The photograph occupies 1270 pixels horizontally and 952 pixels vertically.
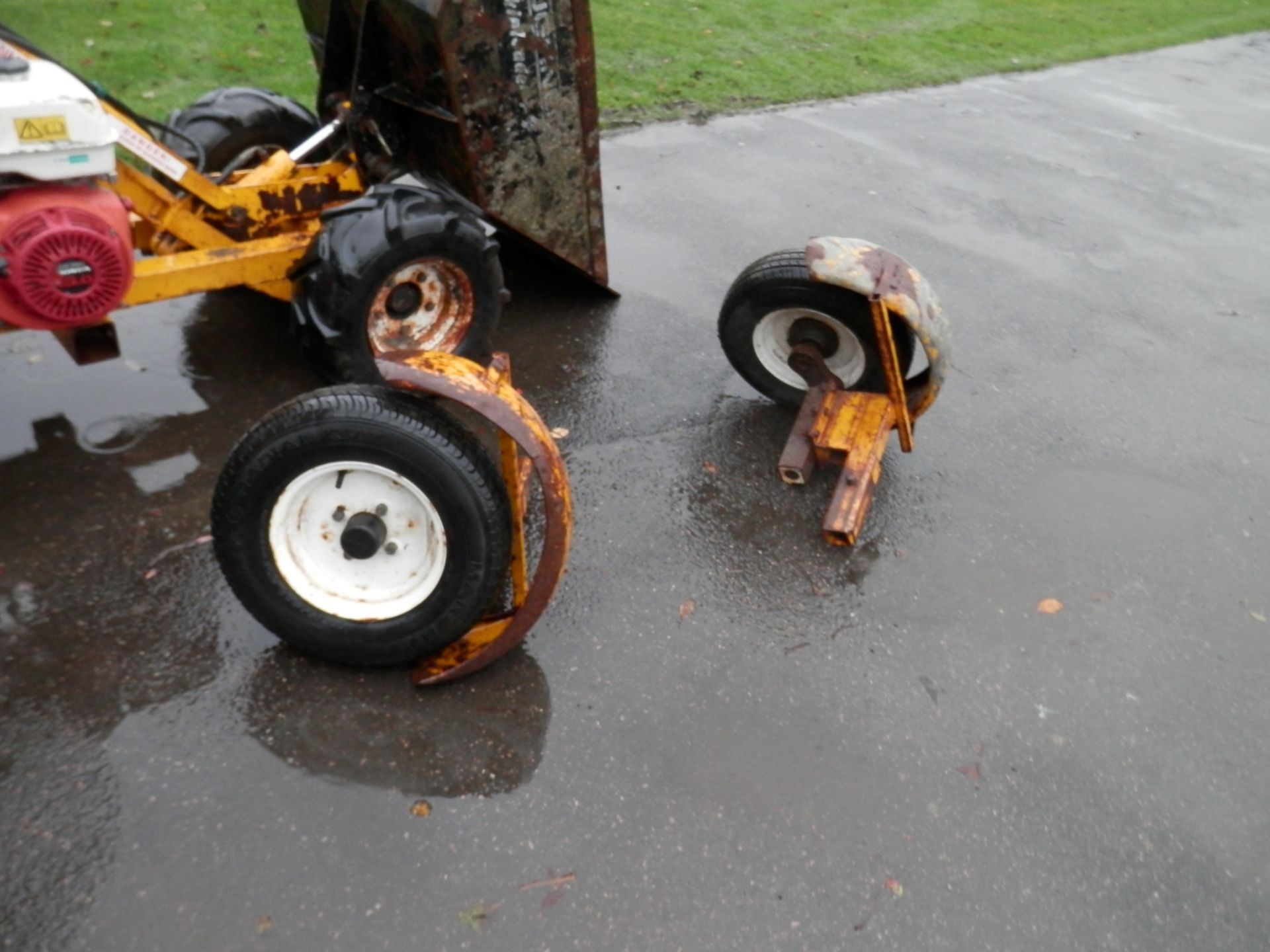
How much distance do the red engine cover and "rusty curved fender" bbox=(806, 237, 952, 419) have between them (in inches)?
97.2

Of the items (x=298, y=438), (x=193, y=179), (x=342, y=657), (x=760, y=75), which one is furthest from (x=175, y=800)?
(x=760, y=75)

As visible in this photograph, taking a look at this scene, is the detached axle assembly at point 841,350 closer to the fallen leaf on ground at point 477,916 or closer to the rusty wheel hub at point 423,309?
the rusty wheel hub at point 423,309

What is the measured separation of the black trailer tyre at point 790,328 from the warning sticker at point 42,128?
8.31 feet

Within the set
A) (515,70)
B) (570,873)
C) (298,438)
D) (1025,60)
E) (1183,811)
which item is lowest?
(1025,60)

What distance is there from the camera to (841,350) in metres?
4.51

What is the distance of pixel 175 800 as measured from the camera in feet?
9.29

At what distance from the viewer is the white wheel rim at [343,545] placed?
3.11 m

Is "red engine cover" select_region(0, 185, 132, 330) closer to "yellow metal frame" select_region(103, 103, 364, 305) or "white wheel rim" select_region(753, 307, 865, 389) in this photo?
"yellow metal frame" select_region(103, 103, 364, 305)

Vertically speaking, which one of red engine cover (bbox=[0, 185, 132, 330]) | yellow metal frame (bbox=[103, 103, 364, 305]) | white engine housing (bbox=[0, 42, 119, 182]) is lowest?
yellow metal frame (bbox=[103, 103, 364, 305])

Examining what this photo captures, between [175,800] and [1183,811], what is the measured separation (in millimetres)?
2839

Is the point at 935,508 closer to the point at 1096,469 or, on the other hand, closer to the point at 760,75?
the point at 1096,469

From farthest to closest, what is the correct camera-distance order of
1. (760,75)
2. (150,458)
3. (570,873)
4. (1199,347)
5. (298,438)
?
(760,75)
(1199,347)
(150,458)
(298,438)
(570,873)

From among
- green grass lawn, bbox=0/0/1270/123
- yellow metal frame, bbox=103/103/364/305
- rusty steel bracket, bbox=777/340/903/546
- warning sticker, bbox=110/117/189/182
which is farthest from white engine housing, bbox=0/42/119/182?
green grass lawn, bbox=0/0/1270/123

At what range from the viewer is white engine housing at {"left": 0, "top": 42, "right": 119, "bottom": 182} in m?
3.30
